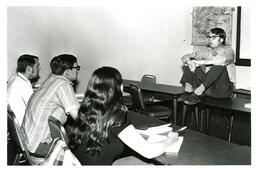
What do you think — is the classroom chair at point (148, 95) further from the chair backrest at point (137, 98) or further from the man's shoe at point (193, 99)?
the man's shoe at point (193, 99)

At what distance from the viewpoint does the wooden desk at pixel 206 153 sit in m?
1.75

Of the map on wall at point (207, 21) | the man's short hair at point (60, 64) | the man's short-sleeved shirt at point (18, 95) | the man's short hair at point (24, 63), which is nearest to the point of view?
the man's short hair at point (60, 64)

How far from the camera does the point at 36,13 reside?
5266 millimetres

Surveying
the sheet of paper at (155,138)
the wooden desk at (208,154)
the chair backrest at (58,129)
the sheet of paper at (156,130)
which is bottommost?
the wooden desk at (208,154)

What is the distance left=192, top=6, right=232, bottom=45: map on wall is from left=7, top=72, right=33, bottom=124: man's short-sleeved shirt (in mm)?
3287

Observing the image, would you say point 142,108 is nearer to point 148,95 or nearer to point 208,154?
point 148,95

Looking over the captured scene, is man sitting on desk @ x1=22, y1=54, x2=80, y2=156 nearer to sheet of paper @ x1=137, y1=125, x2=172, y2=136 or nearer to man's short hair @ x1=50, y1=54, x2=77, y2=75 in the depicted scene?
man's short hair @ x1=50, y1=54, x2=77, y2=75

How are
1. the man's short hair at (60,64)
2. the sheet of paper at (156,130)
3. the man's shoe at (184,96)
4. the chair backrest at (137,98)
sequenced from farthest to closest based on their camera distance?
the man's shoe at (184,96)
the chair backrest at (137,98)
the man's short hair at (60,64)
the sheet of paper at (156,130)

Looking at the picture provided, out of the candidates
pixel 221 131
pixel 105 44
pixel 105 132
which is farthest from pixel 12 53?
pixel 105 132

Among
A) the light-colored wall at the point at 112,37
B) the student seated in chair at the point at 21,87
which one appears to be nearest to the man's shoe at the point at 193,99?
the student seated in chair at the point at 21,87

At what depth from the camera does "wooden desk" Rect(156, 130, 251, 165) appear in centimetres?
174

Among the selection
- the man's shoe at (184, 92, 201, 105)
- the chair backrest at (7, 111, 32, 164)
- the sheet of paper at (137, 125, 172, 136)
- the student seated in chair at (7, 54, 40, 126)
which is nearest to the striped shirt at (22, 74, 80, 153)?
the chair backrest at (7, 111, 32, 164)

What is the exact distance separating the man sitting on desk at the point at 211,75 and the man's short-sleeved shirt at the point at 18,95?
1.73 meters
